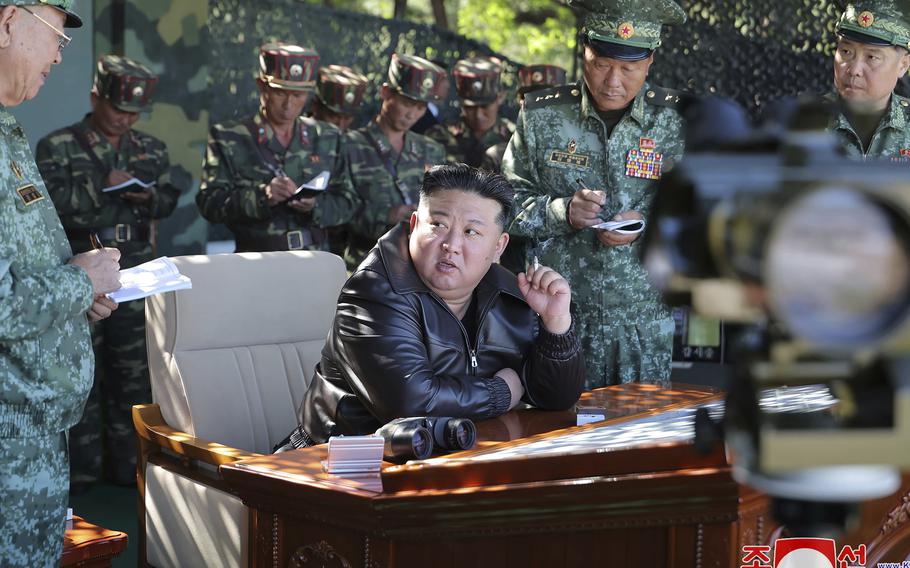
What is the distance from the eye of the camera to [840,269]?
69 cm

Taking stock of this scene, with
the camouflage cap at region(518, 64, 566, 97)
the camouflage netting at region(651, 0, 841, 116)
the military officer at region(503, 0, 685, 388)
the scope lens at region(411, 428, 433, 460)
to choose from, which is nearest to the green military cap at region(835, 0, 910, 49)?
the military officer at region(503, 0, 685, 388)

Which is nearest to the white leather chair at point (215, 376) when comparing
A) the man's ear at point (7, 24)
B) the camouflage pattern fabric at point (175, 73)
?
the man's ear at point (7, 24)

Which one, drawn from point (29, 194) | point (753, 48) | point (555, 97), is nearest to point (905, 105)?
point (555, 97)

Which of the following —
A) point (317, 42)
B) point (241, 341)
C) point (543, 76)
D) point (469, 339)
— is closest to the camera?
point (469, 339)

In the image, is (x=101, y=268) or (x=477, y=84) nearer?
(x=101, y=268)

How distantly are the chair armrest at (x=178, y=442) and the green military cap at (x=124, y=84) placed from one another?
2615mm

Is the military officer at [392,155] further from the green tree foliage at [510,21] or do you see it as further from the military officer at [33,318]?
the green tree foliage at [510,21]

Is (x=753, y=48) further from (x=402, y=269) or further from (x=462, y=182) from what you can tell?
(x=402, y=269)

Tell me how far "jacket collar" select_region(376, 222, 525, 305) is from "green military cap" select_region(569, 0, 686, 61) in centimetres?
105

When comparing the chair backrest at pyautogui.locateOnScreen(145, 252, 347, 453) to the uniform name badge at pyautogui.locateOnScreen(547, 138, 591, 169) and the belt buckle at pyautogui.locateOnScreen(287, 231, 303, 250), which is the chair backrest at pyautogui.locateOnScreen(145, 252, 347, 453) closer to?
the uniform name badge at pyautogui.locateOnScreen(547, 138, 591, 169)

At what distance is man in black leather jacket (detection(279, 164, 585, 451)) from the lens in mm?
2762

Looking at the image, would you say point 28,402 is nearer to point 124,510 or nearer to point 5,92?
point 5,92

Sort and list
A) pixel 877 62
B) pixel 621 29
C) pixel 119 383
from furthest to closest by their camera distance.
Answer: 1. pixel 119 383
2. pixel 877 62
3. pixel 621 29

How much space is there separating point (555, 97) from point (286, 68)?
204 centimetres
